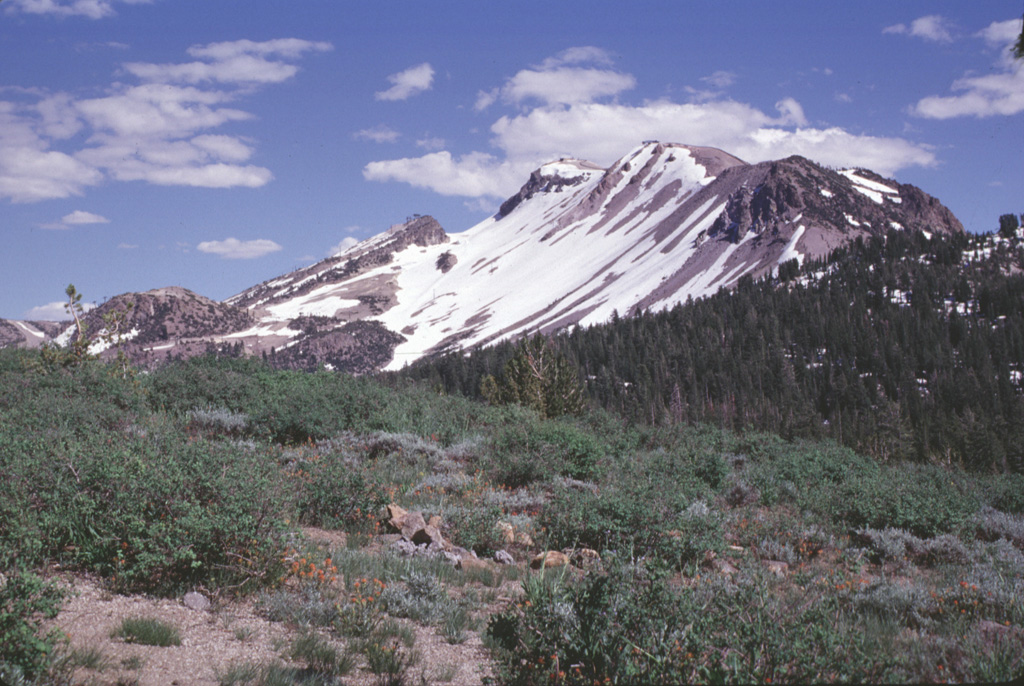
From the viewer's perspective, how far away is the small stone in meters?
5.41

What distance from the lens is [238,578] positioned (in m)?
5.84

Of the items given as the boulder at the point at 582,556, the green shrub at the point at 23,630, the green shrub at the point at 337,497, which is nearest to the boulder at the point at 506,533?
the boulder at the point at 582,556

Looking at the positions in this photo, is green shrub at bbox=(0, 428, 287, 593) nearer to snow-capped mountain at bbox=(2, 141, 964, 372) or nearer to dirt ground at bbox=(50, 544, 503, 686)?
dirt ground at bbox=(50, 544, 503, 686)

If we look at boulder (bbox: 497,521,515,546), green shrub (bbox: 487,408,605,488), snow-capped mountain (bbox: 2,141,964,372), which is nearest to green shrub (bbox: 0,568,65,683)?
boulder (bbox: 497,521,515,546)

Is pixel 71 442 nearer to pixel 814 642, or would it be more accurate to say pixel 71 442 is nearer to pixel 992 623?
pixel 814 642

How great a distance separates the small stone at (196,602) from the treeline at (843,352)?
197 ft

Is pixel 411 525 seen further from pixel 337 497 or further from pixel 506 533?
pixel 506 533

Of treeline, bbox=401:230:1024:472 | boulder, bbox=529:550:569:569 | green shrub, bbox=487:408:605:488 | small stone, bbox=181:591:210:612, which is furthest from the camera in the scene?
treeline, bbox=401:230:1024:472

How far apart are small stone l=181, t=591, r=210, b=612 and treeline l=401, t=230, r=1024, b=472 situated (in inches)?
2365

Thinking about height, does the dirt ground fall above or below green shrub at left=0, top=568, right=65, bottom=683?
below

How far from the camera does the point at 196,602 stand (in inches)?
214

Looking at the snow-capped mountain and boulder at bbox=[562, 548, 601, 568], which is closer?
boulder at bbox=[562, 548, 601, 568]

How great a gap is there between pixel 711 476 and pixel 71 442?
11099mm

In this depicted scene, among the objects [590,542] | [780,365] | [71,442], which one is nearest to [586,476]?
[590,542]
